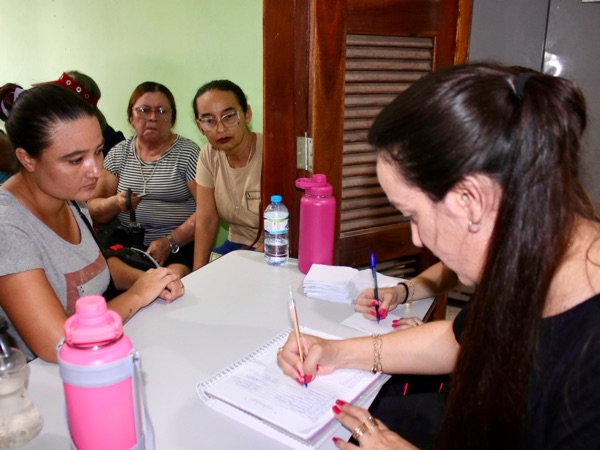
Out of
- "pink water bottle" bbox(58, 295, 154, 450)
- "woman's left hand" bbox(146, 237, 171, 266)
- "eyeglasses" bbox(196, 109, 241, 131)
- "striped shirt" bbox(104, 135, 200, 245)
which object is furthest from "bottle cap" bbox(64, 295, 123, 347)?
"striped shirt" bbox(104, 135, 200, 245)

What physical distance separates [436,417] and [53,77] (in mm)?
3770

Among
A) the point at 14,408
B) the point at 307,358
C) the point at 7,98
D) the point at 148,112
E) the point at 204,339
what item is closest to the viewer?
the point at 14,408

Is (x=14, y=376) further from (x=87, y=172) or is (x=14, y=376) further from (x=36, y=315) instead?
(x=87, y=172)

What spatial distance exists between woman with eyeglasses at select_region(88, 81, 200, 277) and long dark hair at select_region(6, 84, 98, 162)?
131 cm

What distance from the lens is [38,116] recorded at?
125 cm

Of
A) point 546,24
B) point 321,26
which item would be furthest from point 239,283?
point 546,24

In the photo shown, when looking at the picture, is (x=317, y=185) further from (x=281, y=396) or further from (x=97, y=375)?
(x=97, y=375)

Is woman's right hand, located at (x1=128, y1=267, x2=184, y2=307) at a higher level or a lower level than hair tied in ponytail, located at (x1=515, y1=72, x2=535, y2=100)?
lower

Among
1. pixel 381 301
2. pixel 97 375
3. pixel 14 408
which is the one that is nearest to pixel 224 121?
pixel 381 301

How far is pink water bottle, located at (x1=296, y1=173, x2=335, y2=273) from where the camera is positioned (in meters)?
1.47

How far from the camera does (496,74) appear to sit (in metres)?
0.73

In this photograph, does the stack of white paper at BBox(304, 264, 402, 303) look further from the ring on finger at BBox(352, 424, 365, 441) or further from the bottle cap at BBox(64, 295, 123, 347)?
the bottle cap at BBox(64, 295, 123, 347)

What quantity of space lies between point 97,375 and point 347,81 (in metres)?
1.13

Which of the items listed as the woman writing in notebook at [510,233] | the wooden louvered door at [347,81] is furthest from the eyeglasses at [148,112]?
the woman writing in notebook at [510,233]
